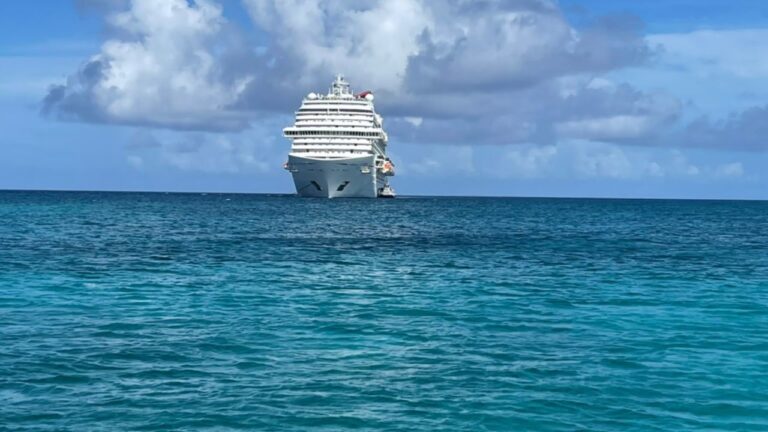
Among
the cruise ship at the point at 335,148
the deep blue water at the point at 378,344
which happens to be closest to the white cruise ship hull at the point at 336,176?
the cruise ship at the point at 335,148

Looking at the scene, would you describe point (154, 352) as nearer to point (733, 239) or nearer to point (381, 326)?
point (381, 326)

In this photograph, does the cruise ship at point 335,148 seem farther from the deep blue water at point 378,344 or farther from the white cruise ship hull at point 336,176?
the deep blue water at point 378,344

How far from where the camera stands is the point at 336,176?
11488 cm

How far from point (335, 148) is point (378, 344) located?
97270mm

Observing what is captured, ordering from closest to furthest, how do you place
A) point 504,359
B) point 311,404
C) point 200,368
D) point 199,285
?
point 311,404 → point 200,368 → point 504,359 → point 199,285

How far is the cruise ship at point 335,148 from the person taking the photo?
113438 millimetres

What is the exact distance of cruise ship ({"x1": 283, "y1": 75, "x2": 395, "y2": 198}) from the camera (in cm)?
11344

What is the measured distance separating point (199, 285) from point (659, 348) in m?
15.9

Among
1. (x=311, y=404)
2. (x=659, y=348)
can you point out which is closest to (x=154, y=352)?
(x=311, y=404)

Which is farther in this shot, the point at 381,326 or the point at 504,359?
the point at 381,326

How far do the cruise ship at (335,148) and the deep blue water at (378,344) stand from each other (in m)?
75.8

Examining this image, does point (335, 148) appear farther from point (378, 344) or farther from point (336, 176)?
point (378, 344)

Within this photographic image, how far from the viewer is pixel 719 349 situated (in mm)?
17812

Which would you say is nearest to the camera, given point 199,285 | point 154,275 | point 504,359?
point 504,359
